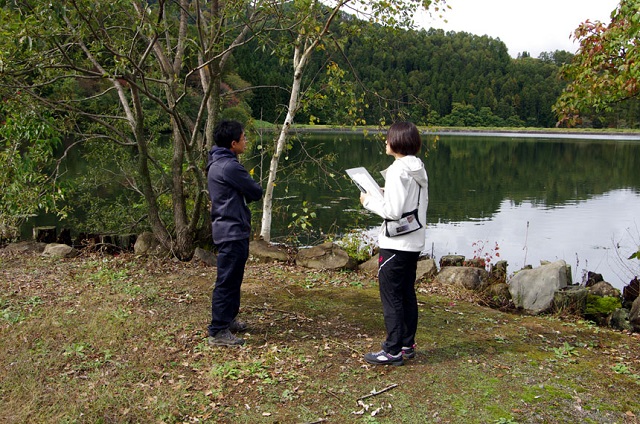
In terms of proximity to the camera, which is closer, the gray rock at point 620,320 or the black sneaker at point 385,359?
the black sneaker at point 385,359

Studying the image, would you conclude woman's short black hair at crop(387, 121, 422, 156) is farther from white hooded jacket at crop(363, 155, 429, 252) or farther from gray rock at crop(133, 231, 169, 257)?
gray rock at crop(133, 231, 169, 257)

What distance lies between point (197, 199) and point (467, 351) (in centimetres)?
Result: 468

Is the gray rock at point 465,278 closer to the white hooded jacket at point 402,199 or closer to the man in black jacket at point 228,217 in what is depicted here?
the white hooded jacket at point 402,199

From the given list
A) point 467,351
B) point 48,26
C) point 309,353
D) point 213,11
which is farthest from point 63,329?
point 213,11

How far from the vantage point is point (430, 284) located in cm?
767

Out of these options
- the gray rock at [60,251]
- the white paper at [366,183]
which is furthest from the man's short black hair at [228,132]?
the gray rock at [60,251]

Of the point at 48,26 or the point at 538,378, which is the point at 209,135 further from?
the point at 538,378

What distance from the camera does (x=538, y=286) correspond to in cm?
704

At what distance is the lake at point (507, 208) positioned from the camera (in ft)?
42.0

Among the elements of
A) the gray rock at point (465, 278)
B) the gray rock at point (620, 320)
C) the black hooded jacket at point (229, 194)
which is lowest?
the gray rock at point (620, 320)

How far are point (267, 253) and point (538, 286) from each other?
12.9 feet

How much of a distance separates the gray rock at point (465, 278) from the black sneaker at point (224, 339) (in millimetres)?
3702

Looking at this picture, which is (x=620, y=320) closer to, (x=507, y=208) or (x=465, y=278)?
(x=465, y=278)

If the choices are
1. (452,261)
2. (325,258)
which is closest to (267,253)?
(325,258)
